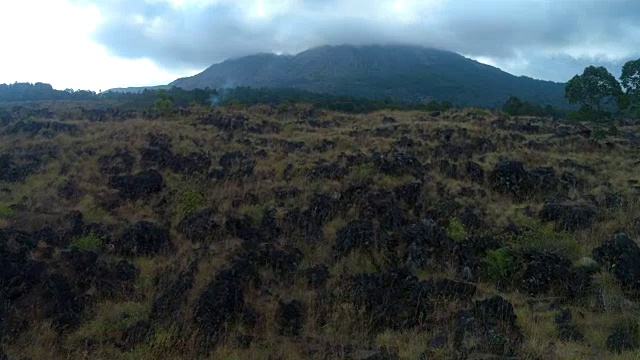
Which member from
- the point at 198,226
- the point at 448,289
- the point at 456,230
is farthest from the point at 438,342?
the point at 198,226

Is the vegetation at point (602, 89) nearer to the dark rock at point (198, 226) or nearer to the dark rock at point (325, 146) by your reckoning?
the dark rock at point (325, 146)

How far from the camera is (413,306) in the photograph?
20.0 ft

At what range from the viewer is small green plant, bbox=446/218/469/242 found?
27.6 ft

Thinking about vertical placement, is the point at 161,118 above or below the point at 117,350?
above

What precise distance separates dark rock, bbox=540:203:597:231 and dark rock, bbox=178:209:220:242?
633 centimetres

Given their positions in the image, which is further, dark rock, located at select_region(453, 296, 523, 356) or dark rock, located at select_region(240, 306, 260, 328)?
dark rock, located at select_region(240, 306, 260, 328)

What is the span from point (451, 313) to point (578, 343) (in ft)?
4.38

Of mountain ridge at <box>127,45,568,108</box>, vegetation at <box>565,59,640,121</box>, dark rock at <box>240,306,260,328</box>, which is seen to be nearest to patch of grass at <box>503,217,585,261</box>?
dark rock at <box>240,306,260,328</box>

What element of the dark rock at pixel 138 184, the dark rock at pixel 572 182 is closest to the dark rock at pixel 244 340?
the dark rock at pixel 138 184

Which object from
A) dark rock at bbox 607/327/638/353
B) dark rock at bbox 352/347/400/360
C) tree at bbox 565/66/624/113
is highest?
tree at bbox 565/66/624/113

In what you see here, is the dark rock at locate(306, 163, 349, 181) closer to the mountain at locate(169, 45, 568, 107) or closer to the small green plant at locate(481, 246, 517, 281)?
the small green plant at locate(481, 246, 517, 281)

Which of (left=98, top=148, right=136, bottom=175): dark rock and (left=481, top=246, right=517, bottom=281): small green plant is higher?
(left=98, top=148, right=136, bottom=175): dark rock

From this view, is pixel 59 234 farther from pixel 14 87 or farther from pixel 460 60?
pixel 460 60

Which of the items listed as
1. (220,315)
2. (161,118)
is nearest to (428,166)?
(220,315)
